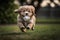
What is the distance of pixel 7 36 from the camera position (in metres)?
3.29

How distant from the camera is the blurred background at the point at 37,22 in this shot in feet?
10.8

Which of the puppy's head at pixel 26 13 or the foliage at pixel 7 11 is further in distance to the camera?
the foliage at pixel 7 11

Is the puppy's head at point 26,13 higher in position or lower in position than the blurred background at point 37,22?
higher

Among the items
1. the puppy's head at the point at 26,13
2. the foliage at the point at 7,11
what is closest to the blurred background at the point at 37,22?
the foliage at the point at 7,11

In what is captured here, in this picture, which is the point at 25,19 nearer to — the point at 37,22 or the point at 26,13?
the point at 26,13

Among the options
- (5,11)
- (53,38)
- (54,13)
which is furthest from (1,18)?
(53,38)

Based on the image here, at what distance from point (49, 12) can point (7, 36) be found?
5.40 meters

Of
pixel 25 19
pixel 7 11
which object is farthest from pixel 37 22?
pixel 25 19

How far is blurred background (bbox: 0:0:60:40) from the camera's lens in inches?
129

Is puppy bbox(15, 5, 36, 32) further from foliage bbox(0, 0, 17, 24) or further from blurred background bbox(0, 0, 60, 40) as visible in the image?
foliage bbox(0, 0, 17, 24)

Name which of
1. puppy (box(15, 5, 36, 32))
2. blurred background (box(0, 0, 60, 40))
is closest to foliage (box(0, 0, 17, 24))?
blurred background (box(0, 0, 60, 40))

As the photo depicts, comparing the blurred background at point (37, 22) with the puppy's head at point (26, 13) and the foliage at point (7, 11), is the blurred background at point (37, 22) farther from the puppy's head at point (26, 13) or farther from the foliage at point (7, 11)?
the puppy's head at point (26, 13)

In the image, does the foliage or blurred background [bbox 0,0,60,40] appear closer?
blurred background [bbox 0,0,60,40]

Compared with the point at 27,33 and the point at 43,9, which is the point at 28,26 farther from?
the point at 43,9
